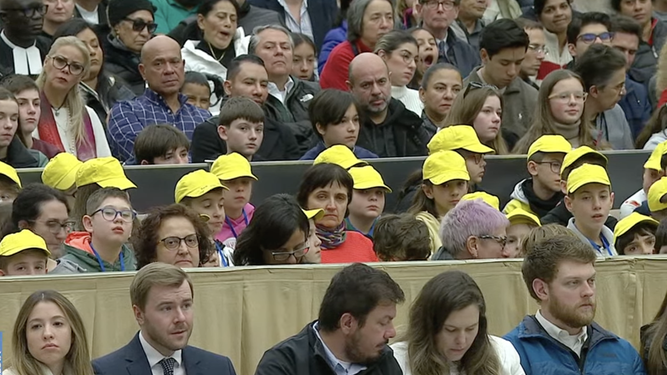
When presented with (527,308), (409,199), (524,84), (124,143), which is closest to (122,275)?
(527,308)

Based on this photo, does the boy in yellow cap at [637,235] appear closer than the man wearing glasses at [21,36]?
Yes

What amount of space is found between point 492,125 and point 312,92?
2362 millimetres

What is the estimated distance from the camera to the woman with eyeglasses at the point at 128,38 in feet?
46.7

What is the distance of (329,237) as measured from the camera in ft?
34.6

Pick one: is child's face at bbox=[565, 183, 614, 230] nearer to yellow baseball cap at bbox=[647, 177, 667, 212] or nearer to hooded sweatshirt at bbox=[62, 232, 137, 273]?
yellow baseball cap at bbox=[647, 177, 667, 212]

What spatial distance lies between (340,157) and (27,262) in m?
2.86

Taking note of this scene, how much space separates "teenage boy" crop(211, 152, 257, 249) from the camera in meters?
10.9

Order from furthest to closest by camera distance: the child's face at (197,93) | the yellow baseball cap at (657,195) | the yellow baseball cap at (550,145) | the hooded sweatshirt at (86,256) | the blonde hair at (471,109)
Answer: the child's face at (197,93) → the blonde hair at (471,109) → the yellow baseball cap at (550,145) → the yellow baseball cap at (657,195) → the hooded sweatshirt at (86,256)

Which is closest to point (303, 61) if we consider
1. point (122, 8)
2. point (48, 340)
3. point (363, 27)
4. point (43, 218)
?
point (363, 27)

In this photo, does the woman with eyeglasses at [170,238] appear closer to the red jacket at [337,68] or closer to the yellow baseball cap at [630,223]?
the yellow baseball cap at [630,223]

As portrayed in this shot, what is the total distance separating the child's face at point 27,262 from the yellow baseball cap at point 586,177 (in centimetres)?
351

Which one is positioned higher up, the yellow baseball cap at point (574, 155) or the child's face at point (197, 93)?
the child's face at point (197, 93)

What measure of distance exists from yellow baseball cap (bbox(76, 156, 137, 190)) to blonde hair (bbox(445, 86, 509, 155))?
9.41 feet

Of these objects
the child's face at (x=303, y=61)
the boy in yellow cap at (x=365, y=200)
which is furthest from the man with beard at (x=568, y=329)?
the child's face at (x=303, y=61)
